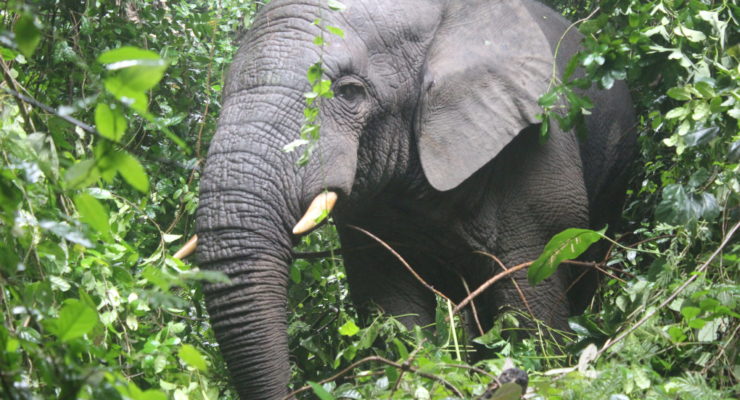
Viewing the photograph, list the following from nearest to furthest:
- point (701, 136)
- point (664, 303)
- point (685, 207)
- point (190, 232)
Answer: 1. point (664, 303)
2. point (685, 207)
3. point (701, 136)
4. point (190, 232)

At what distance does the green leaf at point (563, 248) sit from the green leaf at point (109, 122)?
6.49 feet

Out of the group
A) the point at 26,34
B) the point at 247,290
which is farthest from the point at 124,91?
the point at 247,290

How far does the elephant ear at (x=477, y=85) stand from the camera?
14.1ft

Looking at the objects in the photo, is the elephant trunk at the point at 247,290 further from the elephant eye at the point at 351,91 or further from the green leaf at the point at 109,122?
the green leaf at the point at 109,122

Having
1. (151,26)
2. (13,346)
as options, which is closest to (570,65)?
(151,26)

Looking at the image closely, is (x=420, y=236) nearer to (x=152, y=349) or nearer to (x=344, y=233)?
(x=344, y=233)

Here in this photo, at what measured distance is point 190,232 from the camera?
16.6 ft

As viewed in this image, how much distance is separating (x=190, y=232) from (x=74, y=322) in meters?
3.52

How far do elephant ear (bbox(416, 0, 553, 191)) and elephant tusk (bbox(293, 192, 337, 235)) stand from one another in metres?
0.63

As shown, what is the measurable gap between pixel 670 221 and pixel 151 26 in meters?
2.89

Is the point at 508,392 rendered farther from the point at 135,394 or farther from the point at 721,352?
the point at 721,352

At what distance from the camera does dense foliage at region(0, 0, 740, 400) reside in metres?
1.57

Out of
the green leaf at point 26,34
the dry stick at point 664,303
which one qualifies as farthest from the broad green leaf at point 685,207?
the green leaf at point 26,34

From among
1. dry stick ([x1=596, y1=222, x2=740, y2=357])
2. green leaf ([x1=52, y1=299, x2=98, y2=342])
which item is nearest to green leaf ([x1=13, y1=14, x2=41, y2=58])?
green leaf ([x1=52, y1=299, x2=98, y2=342])
